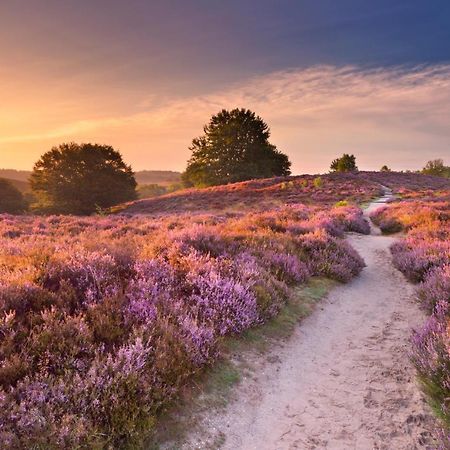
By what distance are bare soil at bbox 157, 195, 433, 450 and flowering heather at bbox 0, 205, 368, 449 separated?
649mm

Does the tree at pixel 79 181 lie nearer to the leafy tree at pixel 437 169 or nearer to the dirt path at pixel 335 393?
the dirt path at pixel 335 393

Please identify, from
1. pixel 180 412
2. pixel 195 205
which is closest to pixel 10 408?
pixel 180 412

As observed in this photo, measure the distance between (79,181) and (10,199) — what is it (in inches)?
450

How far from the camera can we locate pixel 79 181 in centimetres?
4781

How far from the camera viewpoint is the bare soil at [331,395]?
142 inches

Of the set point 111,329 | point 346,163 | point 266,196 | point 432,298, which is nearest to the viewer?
point 111,329

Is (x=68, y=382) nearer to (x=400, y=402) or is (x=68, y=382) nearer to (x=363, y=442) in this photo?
(x=363, y=442)

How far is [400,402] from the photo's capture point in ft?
13.7

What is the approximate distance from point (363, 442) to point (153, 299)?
10.2 feet

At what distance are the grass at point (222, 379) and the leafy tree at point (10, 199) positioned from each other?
173 feet

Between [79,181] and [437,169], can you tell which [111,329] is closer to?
[79,181]

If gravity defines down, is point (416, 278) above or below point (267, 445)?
above

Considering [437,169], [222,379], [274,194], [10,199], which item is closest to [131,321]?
[222,379]

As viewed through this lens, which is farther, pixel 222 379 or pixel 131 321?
pixel 131 321
